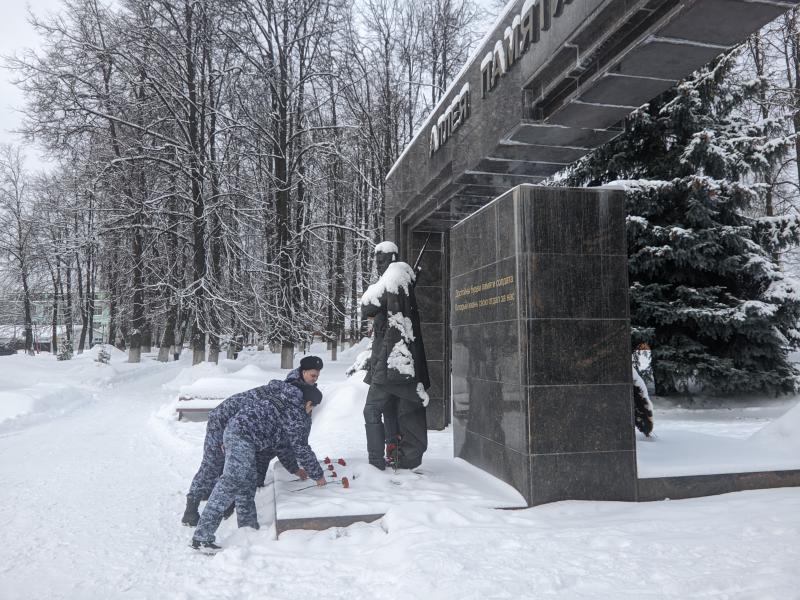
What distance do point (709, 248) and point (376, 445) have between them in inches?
424

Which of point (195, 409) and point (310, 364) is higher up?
point (310, 364)

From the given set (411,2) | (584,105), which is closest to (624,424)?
(584,105)

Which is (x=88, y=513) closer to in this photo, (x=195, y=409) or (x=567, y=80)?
(x=567, y=80)

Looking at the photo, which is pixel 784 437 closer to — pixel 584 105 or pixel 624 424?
pixel 624 424

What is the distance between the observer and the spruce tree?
45.9ft

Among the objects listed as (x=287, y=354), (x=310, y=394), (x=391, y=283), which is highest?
(x=391, y=283)

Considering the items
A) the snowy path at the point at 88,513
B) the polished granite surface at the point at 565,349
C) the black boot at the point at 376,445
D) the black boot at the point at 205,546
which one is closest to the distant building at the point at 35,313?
the snowy path at the point at 88,513

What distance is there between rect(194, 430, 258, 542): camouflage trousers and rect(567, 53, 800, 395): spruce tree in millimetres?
11210

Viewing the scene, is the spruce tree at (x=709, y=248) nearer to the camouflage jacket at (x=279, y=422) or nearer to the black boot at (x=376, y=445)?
the black boot at (x=376, y=445)

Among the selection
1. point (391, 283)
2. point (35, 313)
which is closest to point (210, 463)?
point (391, 283)

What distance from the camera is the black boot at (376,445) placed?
645cm

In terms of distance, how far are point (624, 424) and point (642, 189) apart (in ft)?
33.9

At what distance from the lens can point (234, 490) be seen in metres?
4.84

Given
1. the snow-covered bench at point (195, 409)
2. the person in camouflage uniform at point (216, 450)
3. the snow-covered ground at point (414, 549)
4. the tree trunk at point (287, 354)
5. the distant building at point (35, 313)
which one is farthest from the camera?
the distant building at point (35, 313)
